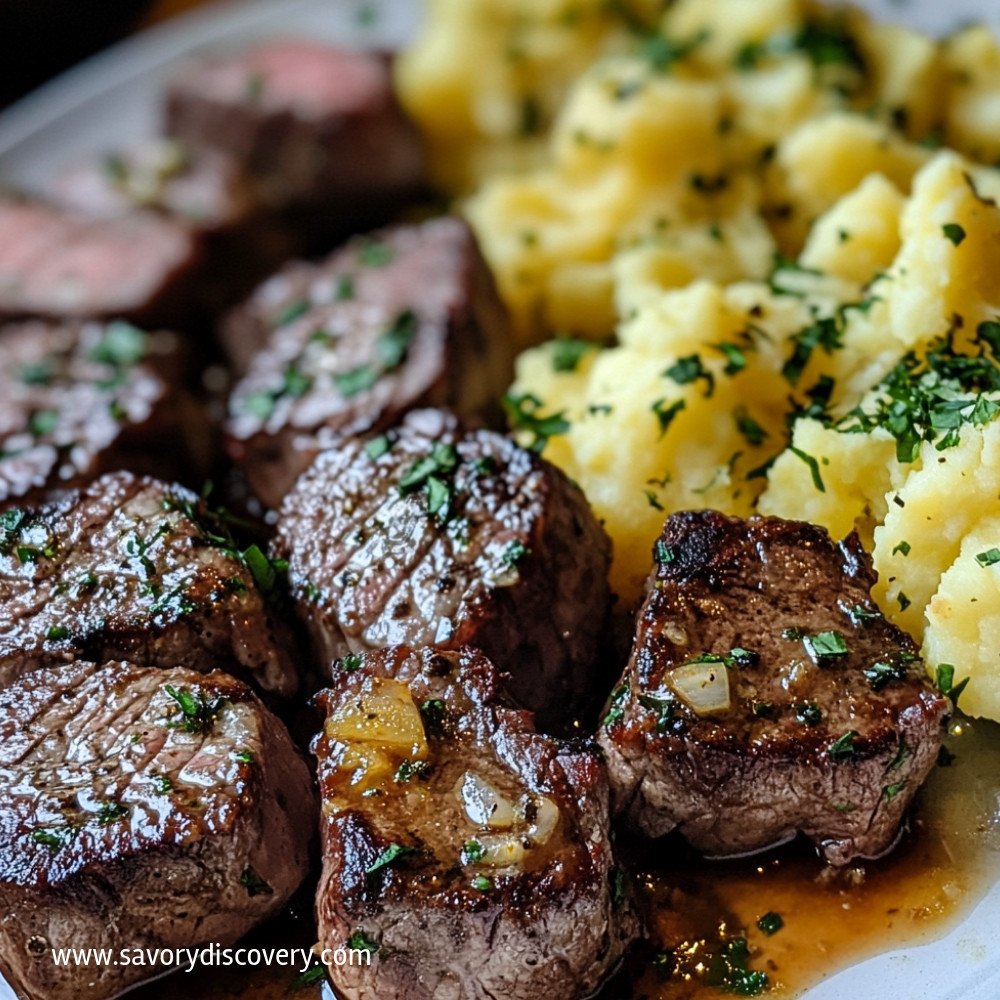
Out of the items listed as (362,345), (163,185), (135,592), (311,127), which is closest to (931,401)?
(362,345)

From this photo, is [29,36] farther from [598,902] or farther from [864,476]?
[598,902]

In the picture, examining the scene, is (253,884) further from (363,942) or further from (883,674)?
(883,674)

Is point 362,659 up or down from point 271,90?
down

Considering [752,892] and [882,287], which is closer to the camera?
[752,892]

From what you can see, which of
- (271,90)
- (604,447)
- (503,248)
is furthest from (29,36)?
(604,447)

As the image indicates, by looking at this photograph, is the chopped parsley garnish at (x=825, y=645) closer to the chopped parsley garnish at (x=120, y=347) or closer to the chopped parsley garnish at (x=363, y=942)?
the chopped parsley garnish at (x=363, y=942)

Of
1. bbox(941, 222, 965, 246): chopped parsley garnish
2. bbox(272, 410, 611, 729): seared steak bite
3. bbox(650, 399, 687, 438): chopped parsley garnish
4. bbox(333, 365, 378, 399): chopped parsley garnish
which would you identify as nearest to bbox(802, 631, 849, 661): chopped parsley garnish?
bbox(272, 410, 611, 729): seared steak bite

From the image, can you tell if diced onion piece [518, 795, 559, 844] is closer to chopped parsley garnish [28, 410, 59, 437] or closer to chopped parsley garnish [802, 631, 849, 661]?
chopped parsley garnish [802, 631, 849, 661]
